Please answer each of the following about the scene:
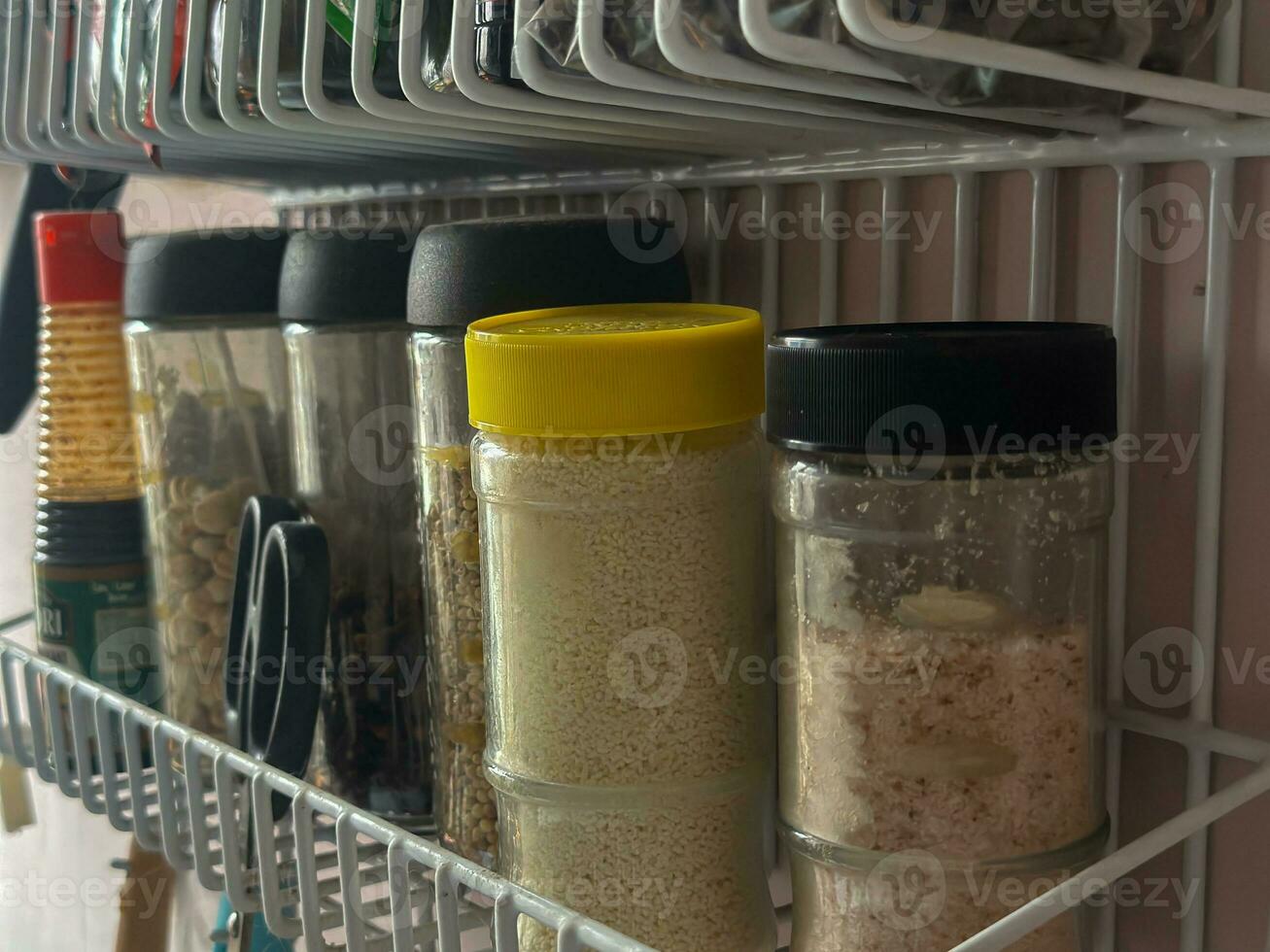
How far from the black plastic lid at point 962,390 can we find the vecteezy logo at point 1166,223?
9 centimetres

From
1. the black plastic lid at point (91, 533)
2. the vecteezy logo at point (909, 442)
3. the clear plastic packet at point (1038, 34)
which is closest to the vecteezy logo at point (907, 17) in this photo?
the clear plastic packet at point (1038, 34)

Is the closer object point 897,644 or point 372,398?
point 897,644

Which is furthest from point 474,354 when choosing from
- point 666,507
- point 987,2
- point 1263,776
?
point 1263,776

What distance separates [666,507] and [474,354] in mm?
83

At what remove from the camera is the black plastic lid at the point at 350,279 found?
587mm

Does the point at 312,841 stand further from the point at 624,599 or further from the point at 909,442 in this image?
the point at 909,442

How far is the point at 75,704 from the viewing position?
0.62 metres

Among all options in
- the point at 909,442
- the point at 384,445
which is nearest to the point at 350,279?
the point at 384,445

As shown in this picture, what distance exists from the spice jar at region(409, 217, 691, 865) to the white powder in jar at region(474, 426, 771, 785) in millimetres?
78

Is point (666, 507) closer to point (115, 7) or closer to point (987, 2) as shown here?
point (987, 2)

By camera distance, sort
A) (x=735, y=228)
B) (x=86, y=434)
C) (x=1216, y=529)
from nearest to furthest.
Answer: (x=1216, y=529) < (x=735, y=228) < (x=86, y=434)

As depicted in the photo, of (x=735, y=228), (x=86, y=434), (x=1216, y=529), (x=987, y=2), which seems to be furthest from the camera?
(x=86, y=434)

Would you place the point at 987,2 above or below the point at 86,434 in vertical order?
above

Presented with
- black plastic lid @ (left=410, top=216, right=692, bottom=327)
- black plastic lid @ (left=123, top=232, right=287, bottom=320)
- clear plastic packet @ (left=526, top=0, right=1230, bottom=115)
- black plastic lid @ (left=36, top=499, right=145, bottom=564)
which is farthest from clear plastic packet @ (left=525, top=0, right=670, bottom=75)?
black plastic lid @ (left=36, top=499, right=145, bottom=564)
